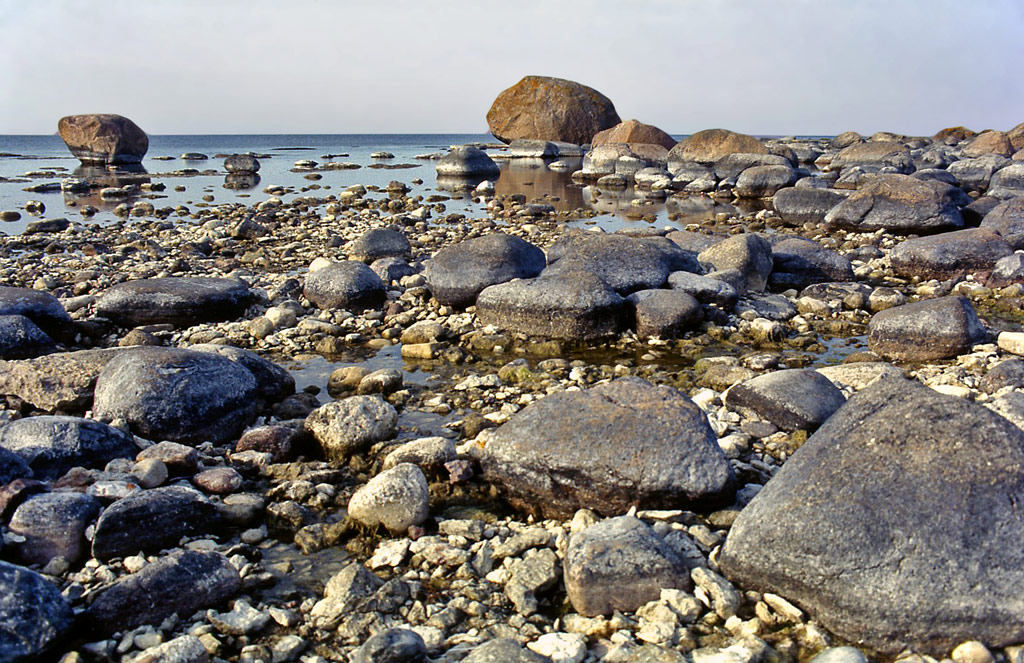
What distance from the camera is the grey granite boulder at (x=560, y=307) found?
6.73 meters

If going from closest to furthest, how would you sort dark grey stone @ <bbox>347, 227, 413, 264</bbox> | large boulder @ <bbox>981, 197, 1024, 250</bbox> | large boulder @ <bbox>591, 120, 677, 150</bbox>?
1. large boulder @ <bbox>981, 197, 1024, 250</bbox>
2. dark grey stone @ <bbox>347, 227, 413, 264</bbox>
3. large boulder @ <bbox>591, 120, 677, 150</bbox>

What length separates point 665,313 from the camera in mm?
6852

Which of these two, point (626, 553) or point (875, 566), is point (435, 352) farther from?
point (875, 566)

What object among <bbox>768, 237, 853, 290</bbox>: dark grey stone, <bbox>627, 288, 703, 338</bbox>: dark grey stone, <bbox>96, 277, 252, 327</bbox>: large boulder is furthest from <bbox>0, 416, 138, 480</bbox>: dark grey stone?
<bbox>768, 237, 853, 290</bbox>: dark grey stone

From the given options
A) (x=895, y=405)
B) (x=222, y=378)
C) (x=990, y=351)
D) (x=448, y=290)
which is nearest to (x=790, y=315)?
(x=990, y=351)

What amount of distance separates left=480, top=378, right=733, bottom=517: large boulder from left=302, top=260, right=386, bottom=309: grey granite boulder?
419cm

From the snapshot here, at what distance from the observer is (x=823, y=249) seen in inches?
364

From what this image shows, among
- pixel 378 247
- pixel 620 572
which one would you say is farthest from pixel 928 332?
pixel 378 247

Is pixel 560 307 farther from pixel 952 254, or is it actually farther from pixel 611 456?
pixel 952 254

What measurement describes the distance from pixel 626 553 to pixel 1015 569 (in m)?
1.48

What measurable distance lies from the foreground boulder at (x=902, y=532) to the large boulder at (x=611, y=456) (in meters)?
0.50

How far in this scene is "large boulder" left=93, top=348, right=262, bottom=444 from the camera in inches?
180

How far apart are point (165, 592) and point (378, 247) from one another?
309 inches

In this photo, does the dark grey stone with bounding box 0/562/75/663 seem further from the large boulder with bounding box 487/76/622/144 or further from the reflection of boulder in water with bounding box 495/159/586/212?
the large boulder with bounding box 487/76/622/144
